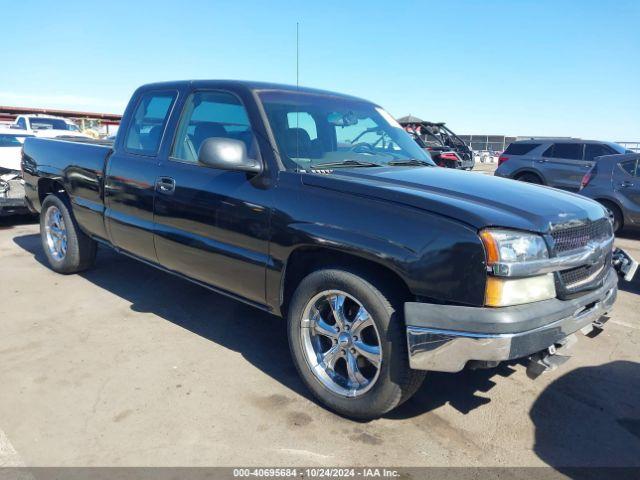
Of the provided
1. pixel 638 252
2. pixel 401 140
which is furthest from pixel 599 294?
pixel 638 252

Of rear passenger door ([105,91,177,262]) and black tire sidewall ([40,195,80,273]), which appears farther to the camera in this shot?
black tire sidewall ([40,195,80,273])

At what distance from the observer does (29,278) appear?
5324 mm

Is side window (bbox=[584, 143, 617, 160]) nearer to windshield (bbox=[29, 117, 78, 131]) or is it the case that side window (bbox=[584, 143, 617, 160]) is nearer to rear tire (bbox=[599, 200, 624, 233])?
rear tire (bbox=[599, 200, 624, 233])

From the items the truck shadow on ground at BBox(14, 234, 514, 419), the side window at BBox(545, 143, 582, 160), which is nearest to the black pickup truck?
the truck shadow on ground at BBox(14, 234, 514, 419)

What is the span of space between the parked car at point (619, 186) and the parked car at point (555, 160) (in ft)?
8.35

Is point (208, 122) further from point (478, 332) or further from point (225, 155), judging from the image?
point (478, 332)

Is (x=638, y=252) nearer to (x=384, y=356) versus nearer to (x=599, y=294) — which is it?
(x=599, y=294)

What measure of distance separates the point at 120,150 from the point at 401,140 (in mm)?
2439

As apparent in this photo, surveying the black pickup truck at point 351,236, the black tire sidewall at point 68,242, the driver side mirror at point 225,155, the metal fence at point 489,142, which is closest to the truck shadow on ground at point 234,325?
the black tire sidewall at point 68,242

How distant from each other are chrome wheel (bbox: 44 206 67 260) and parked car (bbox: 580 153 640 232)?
8.15 meters

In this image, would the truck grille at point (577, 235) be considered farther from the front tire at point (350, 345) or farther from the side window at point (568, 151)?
the side window at point (568, 151)

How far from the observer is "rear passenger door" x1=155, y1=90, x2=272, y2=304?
3146mm

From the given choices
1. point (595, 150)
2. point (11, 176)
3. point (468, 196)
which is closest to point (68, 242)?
point (11, 176)

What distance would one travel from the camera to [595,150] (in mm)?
11445
